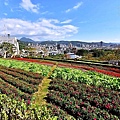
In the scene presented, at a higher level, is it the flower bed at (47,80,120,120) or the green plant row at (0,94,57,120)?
the green plant row at (0,94,57,120)

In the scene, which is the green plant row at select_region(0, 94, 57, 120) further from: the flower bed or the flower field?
the flower bed

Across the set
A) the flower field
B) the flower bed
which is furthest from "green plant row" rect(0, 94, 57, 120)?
the flower bed

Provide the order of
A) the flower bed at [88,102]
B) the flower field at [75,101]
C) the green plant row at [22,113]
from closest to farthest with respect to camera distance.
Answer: the green plant row at [22,113] → the flower field at [75,101] → the flower bed at [88,102]

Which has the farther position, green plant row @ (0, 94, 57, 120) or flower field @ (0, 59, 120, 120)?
flower field @ (0, 59, 120, 120)

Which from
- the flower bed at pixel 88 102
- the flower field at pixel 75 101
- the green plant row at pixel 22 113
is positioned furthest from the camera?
the flower bed at pixel 88 102

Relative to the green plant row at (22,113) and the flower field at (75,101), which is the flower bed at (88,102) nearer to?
the flower field at (75,101)

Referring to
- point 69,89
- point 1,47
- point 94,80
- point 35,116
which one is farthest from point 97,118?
point 1,47

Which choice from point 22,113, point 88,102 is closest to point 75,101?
point 88,102

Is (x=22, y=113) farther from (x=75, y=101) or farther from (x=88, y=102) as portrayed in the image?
(x=88, y=102)

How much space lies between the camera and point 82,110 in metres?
10.8

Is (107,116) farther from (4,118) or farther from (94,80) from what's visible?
(94,80)

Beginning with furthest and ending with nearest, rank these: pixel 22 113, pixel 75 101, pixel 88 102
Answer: pixel 75 101, pixel 88 102, pixel 22 113

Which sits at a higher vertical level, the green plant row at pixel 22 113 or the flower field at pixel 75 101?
the green plant row at pixel 22 113

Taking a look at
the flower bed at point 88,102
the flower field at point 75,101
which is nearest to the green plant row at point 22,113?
the flower field at point 75,101
